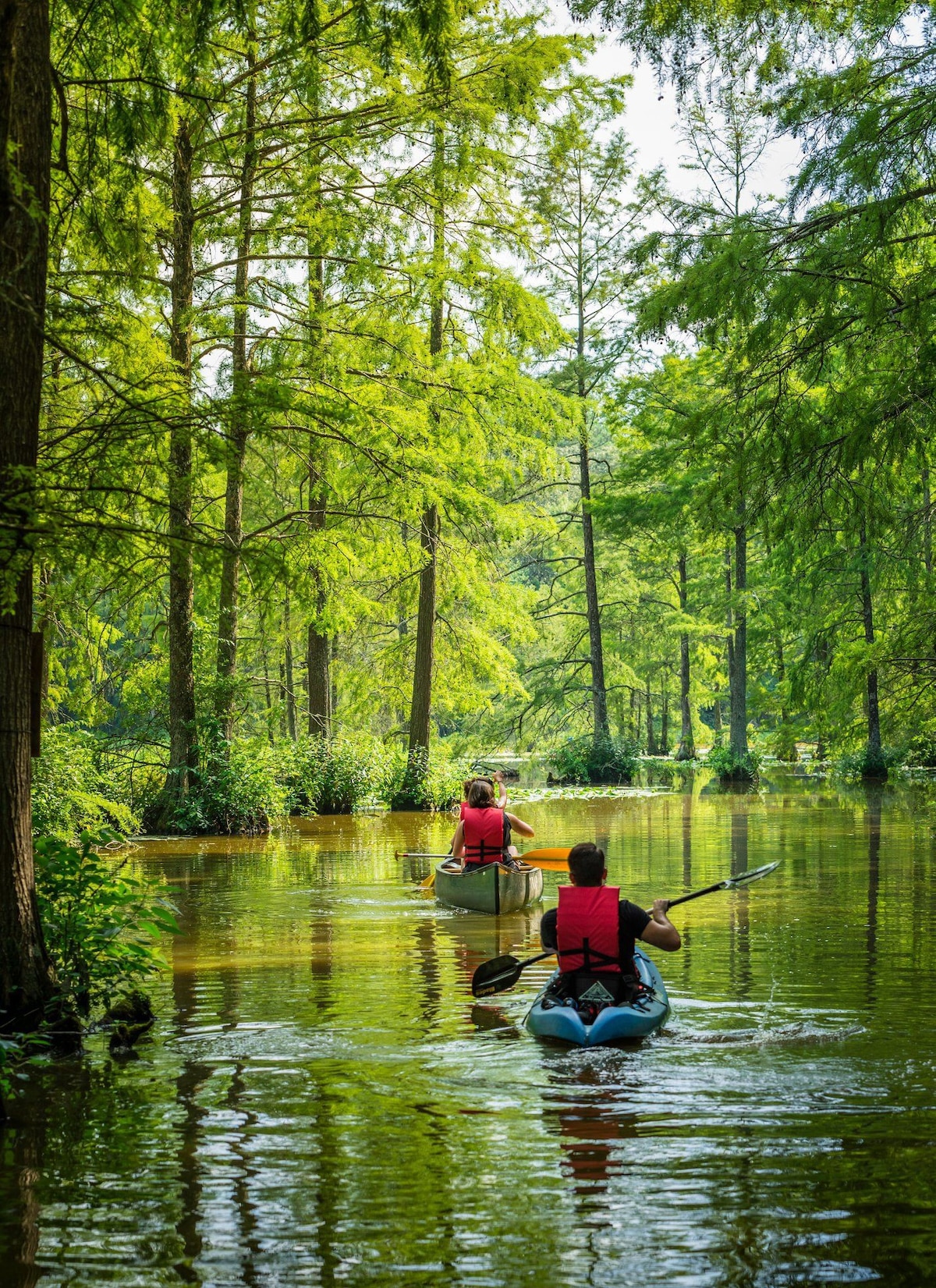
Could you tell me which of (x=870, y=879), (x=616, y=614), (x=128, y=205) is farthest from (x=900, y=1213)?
(x=616, y=614)

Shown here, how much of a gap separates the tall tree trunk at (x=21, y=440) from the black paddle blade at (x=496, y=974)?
10.1ft

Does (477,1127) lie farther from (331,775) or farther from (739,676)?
(739,676)

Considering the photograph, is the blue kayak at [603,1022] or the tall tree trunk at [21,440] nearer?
the tall tree trunk at [21,440]

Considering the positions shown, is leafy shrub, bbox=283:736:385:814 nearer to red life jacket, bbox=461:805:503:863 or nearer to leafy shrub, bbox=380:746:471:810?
leafy shrub, bbox=380:746:471:810

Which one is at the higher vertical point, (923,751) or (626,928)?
(923,751)

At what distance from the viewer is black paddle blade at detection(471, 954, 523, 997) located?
9.04 m

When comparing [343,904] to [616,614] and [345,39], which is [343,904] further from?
[616,614]

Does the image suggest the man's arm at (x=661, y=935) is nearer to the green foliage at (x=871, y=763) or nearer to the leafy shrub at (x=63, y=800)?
the leafy shrub at (x=63, y=800)

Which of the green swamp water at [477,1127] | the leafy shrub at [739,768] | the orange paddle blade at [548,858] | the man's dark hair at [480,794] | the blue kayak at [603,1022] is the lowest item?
the green swamp water at [477,1127]

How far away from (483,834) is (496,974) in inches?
203

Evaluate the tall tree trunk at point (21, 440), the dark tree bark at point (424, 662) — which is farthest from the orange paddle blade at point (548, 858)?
the dark tree bark at point (424, 662)

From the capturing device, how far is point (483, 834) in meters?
14.2

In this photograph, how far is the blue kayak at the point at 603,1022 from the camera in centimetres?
771

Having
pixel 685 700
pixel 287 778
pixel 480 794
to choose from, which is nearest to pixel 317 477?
pixel 287 778
